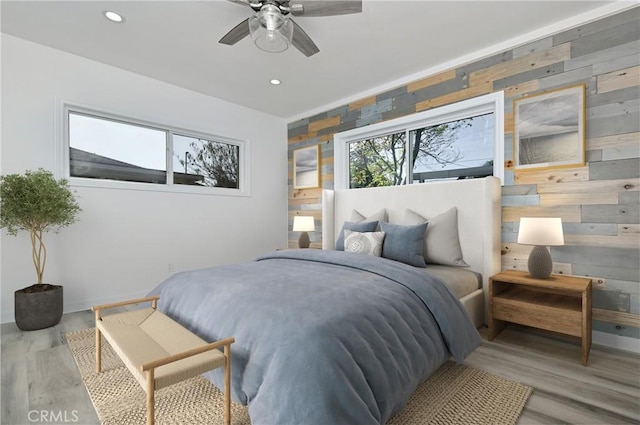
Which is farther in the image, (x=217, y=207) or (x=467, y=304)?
(x=217, y=207)

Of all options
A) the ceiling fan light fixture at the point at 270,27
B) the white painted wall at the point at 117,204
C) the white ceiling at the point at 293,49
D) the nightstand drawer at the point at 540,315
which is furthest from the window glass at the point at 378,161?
the ceiling fan light fixture at the point at 270,27

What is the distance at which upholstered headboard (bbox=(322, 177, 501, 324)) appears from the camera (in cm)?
269

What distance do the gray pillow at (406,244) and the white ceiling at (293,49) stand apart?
172cm

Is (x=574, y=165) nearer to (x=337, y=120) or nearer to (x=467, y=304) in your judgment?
(x=467, y=304)

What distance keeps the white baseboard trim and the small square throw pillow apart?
5.69 feet

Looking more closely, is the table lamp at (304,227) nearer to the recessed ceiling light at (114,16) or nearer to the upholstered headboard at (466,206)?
the upholstered headboard at (466,206)

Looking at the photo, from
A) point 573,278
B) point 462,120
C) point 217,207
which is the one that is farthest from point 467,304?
point 217,207

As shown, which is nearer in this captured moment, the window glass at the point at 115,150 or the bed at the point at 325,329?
the bed at the point at 325,329

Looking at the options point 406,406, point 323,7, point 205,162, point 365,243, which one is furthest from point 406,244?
point 205,162

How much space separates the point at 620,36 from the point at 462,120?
1.27 m

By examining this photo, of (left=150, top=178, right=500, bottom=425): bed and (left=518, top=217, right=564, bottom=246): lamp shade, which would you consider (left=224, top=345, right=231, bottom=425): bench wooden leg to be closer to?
(left=150, top=178, right=500, bottom=425): bed

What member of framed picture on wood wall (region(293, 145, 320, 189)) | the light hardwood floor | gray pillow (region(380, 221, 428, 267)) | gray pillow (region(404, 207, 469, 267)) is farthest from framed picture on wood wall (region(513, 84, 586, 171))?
framed picture on wood wall (region(293, 145, 320, 189))

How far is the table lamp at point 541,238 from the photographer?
223 cm

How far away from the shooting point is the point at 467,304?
2393 millimetres
